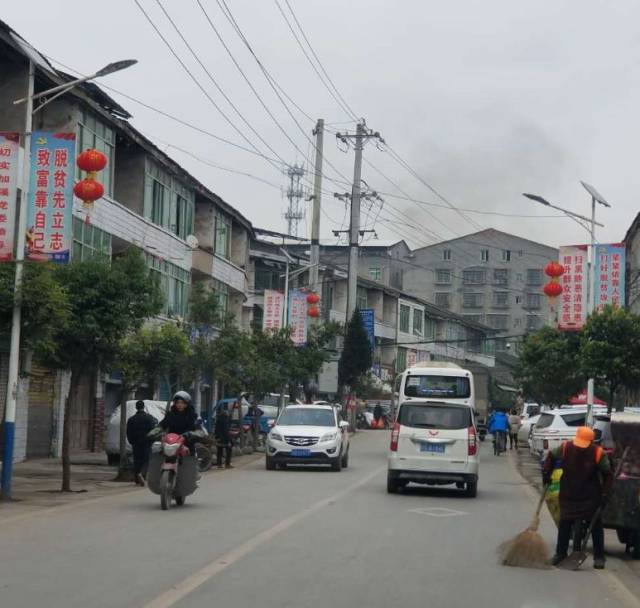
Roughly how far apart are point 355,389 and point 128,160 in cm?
3124

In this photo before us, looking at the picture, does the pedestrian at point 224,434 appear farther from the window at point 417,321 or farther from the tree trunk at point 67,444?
the window at point 417,321

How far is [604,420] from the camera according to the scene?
16.8 metres

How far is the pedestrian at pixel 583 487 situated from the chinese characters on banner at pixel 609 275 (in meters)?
21.1

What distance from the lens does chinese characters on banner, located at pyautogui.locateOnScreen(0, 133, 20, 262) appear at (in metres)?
18.0

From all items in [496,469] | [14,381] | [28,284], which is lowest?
[496,469]

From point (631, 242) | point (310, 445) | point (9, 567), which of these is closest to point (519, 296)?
point (631, 242)

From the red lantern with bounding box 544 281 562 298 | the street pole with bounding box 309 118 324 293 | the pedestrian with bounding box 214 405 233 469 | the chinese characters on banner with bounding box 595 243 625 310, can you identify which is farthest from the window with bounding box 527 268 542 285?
the pedestrian with bounding box 214 405 233 469

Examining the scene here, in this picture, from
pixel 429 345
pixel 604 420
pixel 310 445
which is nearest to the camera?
pixel 604 420

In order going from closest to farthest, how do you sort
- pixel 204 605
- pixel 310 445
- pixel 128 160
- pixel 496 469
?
pixel 204 605 < pixel 310 445 < pixel 496 469 < pixel 128 160

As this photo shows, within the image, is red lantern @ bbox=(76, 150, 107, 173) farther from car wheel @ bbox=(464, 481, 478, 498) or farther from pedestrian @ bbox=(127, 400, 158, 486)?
car wheel @ bbox=(464, 481, 478, 498)

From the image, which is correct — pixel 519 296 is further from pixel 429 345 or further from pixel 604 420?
pixel 604 420

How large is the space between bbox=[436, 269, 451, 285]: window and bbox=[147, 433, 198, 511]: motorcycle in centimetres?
8821

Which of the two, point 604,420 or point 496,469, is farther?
point 496,469

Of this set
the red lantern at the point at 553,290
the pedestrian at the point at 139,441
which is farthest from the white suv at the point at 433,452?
the red lantern at the point at 553,290
